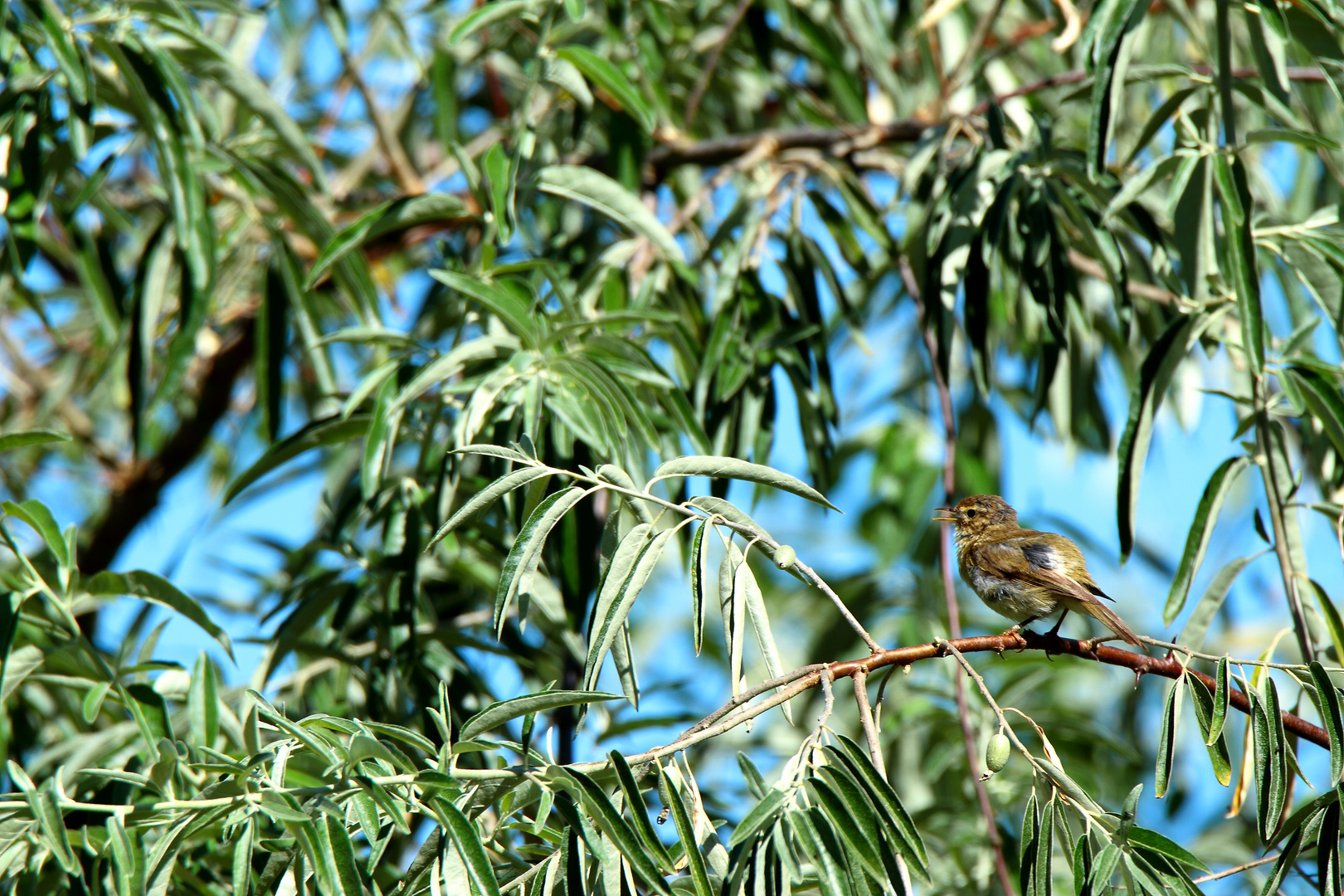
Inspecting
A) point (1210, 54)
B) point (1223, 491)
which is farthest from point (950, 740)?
point (1210, 54)

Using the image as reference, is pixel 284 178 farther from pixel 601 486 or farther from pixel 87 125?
pixel 601 486

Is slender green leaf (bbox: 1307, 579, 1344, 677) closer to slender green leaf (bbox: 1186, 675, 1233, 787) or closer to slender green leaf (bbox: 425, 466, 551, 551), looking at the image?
slender green leaf (bbox: 1186, 675, 1233, 787)

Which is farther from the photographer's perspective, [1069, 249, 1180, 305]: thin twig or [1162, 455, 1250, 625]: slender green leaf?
[1069, 249, 1180, 305]: thin twig

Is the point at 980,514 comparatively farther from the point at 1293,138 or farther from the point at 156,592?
the point at 156,592

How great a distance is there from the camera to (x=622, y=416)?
7.14ft

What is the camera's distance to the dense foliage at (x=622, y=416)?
166cm

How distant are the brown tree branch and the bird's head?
7.87 feet

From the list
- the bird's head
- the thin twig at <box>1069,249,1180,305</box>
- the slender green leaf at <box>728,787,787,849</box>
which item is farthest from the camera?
the bird's head

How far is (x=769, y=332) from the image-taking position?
9.37 feet

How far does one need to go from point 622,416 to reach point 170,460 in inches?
96.3

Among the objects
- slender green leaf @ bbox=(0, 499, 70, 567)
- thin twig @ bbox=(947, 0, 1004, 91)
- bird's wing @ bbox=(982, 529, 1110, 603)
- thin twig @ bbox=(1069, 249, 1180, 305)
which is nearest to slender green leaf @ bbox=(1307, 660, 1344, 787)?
bird's wing @ bbox=(982, 529, 1110, 603)

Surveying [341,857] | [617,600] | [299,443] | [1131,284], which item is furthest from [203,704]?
[1131,284]

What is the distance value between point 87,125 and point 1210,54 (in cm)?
324

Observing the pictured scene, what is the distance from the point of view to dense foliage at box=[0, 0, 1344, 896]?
166 cm
